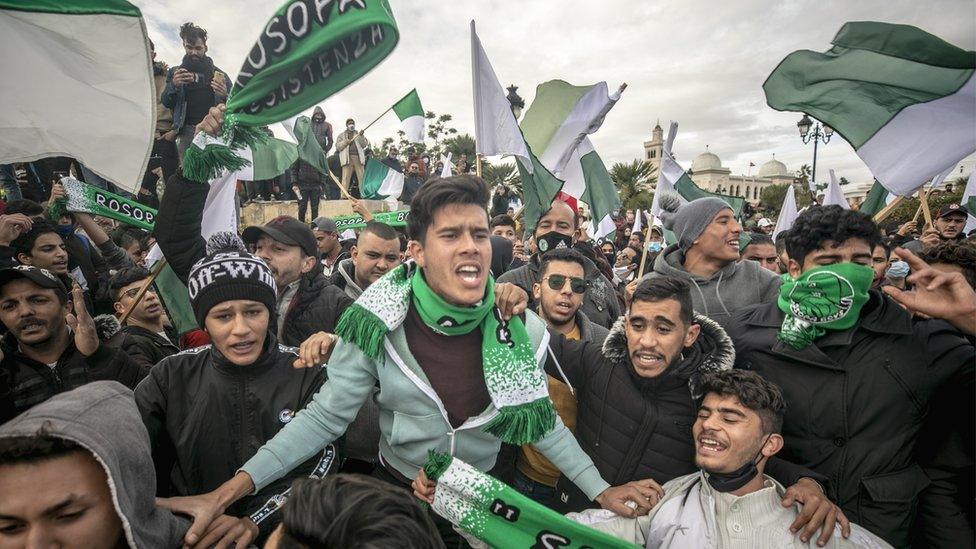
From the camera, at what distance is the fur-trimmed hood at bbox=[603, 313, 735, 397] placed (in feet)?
8.00

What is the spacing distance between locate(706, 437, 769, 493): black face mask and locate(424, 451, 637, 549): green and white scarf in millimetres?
766

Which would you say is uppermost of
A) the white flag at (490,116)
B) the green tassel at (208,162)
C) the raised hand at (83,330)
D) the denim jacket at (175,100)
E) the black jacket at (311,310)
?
the denim jacket at (175,100)

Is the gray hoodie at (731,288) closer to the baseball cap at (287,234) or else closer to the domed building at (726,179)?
the baseball cap at (287,234)

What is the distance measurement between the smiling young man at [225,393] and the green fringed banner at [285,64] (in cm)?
89

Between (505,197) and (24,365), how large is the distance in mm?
9293

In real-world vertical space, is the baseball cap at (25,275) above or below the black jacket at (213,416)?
above

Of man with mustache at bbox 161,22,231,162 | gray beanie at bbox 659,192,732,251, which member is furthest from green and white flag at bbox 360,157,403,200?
gray beanie at bbox 659,192,732,251

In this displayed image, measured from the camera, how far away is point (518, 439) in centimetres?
203

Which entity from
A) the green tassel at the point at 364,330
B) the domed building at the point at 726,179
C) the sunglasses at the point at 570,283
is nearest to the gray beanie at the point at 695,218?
the sunglasses at the point at 570,283

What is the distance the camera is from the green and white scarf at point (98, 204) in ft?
12.3

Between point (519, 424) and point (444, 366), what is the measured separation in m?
0.43

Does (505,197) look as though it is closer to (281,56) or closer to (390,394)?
(281,56)

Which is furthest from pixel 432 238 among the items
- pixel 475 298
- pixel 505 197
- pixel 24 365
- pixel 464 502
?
pixel 505 197

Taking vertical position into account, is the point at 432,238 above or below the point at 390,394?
above
